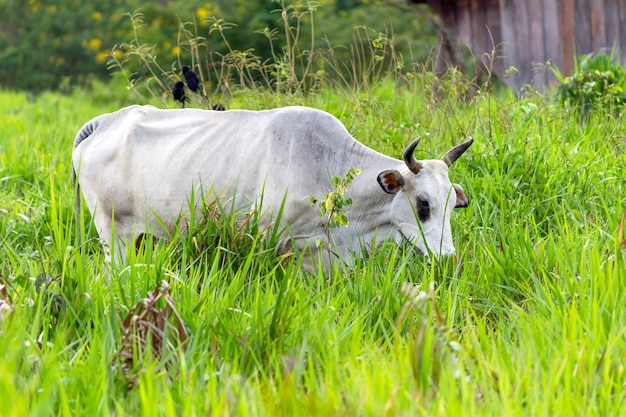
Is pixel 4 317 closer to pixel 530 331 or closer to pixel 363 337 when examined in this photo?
pixel 363 337

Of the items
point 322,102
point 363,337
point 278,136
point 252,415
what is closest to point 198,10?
point 322,102

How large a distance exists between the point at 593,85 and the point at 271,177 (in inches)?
110

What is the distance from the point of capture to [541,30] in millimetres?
10305

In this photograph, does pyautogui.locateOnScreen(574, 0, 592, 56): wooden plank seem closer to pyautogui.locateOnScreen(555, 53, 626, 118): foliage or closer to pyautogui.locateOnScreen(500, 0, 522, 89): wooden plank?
pyautogui.locateOnScreen(500, 0, 522, 89): wooden plank

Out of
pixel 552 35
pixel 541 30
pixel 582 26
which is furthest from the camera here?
pixel 541 30

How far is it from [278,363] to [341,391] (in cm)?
27

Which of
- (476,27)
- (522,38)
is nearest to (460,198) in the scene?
(522,38)

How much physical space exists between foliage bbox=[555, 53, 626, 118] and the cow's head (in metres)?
2.03

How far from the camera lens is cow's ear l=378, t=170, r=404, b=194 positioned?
4.39 metres

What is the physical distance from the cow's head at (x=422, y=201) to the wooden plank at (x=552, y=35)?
6.10 m

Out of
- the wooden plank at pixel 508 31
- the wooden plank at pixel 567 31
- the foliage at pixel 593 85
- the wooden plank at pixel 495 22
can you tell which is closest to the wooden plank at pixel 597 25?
the wooden plank at pixel 567 31

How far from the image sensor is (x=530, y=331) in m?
2.97

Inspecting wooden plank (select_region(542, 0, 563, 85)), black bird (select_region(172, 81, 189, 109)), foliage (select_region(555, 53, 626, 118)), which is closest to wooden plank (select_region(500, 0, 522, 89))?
wooden plank (select_region(542, 0, 563, 85))

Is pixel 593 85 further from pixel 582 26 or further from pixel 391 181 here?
pixel 582 26
